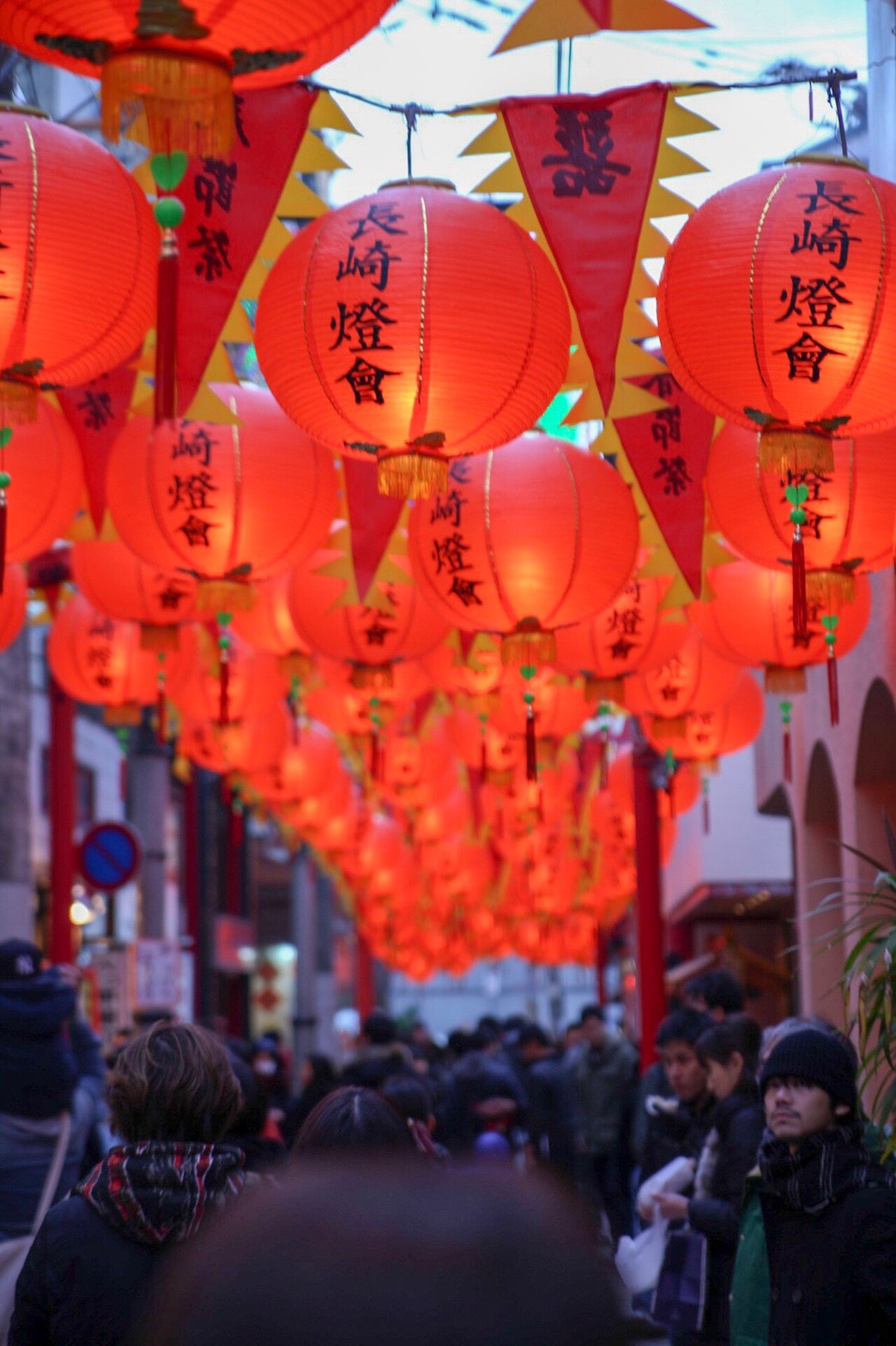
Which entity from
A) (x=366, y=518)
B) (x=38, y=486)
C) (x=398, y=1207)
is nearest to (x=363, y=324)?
(x=38, y=486)

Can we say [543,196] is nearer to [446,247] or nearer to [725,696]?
[446,247]

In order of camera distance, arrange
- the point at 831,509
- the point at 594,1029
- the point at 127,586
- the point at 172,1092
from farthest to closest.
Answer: the point at 594,1029
the point at 127,586
the point at 831,509
the point at 172,1092

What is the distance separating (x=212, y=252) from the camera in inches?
228

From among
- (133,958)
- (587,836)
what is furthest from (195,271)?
(587,836)

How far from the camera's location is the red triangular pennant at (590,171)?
18.6ft

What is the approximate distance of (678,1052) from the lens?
6617 mm

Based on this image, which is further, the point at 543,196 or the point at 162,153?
the point at 543,196

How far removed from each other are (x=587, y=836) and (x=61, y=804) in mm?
7976

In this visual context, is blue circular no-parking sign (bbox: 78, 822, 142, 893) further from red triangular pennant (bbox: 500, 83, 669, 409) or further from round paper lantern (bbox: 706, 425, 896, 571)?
red triangular pennant (bbox: 500, 83, 669, 409)

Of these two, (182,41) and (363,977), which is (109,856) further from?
(363,977)

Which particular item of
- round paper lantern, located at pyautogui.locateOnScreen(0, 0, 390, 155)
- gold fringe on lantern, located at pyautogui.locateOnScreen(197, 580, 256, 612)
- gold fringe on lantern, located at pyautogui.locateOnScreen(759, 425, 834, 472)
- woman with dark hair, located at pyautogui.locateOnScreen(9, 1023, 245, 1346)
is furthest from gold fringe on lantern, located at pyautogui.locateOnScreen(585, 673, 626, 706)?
woman with dark hair, located at pyautogui.locateOnScreen(9, 1023, 245, 1346)

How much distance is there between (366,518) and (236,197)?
215 centimetres

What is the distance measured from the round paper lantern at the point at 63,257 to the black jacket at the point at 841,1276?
2.98 metres

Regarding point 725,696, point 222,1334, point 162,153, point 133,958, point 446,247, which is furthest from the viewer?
point 133,958
